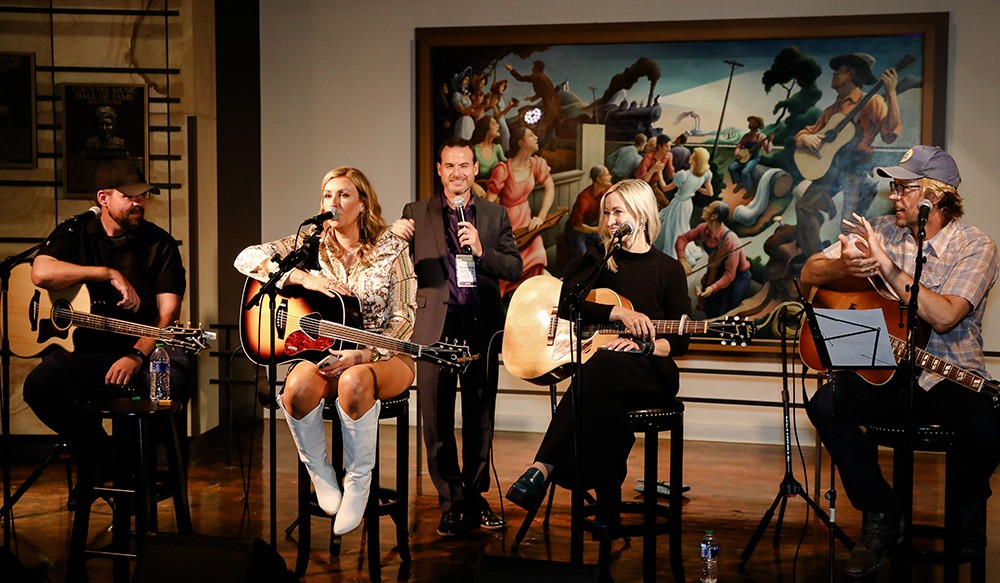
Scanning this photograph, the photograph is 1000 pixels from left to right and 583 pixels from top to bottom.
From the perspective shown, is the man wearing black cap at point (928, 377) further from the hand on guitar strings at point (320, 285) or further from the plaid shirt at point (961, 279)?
the hand on guitar strings at point (320, 285)

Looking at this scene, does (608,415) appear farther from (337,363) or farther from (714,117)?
(714,117)

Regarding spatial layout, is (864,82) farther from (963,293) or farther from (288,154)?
(288,154)

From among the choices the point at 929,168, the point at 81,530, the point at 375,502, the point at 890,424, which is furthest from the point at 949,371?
the point at 81,530

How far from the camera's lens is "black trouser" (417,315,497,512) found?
494cm

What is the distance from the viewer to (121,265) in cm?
520

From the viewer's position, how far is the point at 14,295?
217 inches

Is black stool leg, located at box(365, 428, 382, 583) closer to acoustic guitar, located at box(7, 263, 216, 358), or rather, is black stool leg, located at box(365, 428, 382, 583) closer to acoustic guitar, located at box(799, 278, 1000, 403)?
acoustic guitar, located at box(7, 263, 216, 358)

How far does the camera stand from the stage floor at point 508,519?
14.7 ft

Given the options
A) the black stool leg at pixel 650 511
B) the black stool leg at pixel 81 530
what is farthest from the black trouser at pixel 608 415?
the black stool leg at pixel 81 530

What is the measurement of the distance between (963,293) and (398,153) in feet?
14.2

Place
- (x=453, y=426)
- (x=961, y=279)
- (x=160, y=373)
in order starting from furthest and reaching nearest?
(x=453, y=426) → (x=160, y=373) → (x=961, y=279)

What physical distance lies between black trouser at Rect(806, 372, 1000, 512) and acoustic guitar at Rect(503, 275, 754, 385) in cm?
61

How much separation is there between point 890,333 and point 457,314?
2.00 m

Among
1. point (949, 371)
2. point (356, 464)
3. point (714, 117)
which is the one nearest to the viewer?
point (356, 464)
